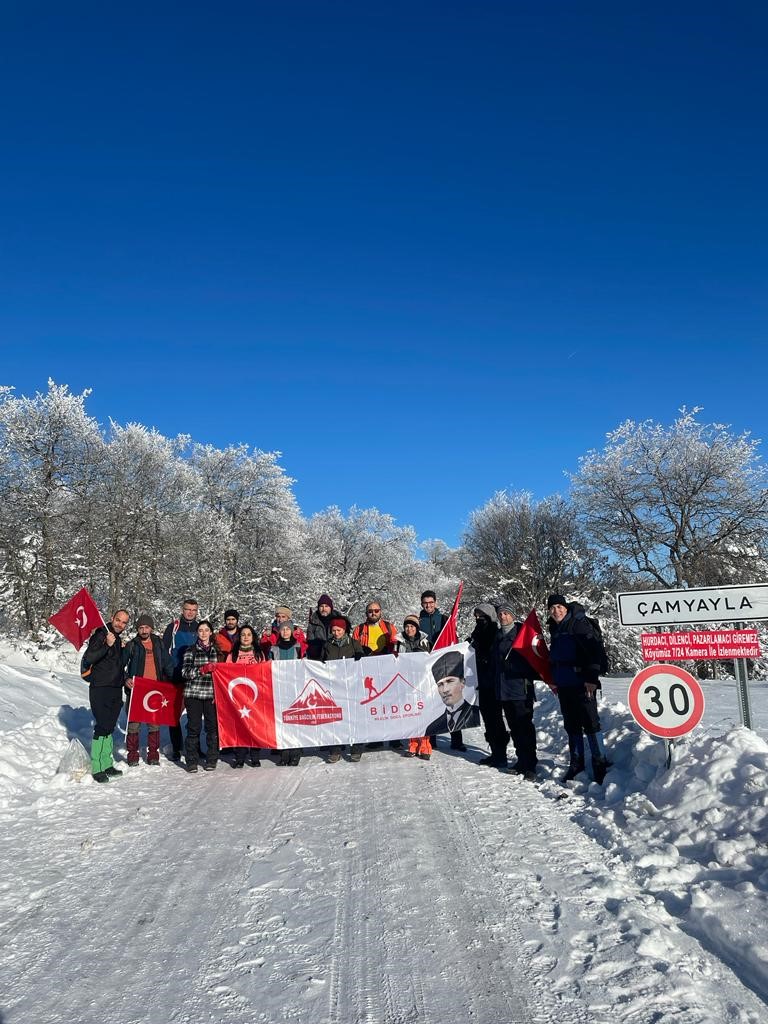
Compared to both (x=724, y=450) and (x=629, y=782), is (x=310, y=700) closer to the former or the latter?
(x=629, y=782)

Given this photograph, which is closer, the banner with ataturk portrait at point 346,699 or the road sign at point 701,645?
the road sign at point 701,645

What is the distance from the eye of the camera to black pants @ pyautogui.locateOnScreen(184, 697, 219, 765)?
9.12 meters

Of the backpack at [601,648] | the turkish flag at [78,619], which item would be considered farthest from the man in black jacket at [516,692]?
the turkish flag at [78,619]

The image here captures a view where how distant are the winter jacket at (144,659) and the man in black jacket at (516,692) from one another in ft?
15.9

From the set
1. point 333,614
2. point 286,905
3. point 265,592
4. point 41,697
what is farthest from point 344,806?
point 265,592

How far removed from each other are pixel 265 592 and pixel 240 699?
2755cm

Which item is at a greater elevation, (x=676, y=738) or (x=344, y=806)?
(x=676, y=738)

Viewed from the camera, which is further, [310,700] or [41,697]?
[41,697]

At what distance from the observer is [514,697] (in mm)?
8445

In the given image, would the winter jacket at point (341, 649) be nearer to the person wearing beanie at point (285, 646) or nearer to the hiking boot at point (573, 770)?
the person wearing beanie at point (285, 646)

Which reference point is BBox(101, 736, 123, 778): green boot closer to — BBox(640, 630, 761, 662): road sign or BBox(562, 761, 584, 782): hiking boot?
BBox(562, 761, 584, 782): hiking boot

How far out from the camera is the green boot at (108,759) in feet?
27.6

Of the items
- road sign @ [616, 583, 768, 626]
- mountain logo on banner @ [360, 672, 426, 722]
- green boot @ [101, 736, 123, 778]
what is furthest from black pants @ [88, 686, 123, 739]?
road sign @ [616, 583, 768, 626]

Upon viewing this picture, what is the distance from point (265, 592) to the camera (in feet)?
120
